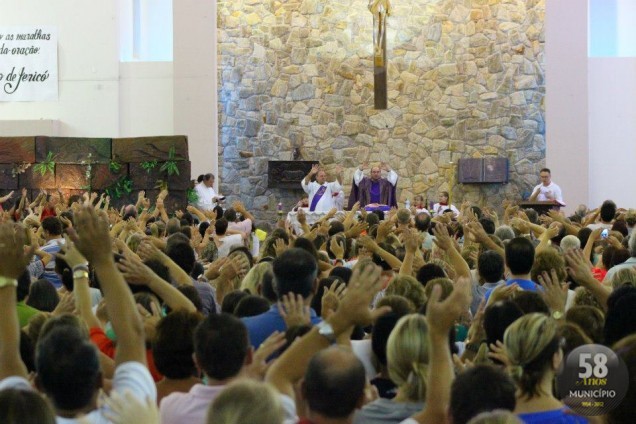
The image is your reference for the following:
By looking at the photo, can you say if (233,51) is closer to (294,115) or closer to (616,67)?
(294,115)

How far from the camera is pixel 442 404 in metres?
2.91

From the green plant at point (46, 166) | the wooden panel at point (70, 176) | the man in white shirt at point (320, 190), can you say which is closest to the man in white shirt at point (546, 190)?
the man in white shirt at point (320, 190)

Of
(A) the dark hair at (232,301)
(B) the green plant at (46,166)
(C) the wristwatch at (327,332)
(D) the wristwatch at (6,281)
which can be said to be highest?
(B) the green plant at (46,166)

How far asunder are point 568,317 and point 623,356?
4.91 feet

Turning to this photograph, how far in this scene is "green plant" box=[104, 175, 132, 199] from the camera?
17203mm

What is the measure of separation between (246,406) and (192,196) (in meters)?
15.0

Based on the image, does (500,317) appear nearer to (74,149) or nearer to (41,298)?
(41,298)

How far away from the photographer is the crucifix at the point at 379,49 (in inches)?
738

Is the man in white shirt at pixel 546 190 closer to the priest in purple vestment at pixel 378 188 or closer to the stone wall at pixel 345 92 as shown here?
the stone wall at pixel 345 92

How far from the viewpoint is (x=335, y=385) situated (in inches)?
103

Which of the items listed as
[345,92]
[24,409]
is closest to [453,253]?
[24,409]

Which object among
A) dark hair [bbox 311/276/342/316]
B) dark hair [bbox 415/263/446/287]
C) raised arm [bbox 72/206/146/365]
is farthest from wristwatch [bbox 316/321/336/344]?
dark hair [bbox 415/263/446/287]

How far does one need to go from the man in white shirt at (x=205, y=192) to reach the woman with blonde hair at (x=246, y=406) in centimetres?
1485

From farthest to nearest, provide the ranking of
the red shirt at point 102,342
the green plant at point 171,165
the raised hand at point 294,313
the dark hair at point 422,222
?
the green plant at point 171,165
the dark hair at point 422,222
the red shirt at point 102,342
the raised hand at point 294,313
